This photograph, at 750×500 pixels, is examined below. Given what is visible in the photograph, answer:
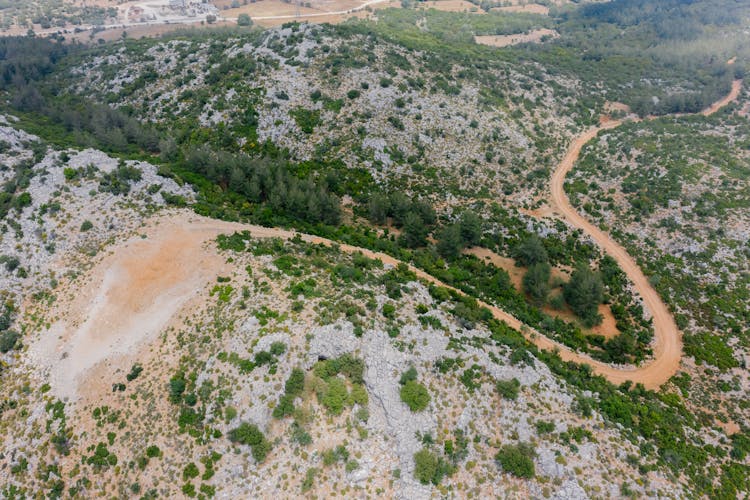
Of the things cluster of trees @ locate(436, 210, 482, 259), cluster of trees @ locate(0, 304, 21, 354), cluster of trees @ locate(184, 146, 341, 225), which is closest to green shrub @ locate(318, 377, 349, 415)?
cluster of trees @ locate(436, 210, 482, 259)

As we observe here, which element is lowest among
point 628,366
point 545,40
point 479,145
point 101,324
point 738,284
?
point 628,366

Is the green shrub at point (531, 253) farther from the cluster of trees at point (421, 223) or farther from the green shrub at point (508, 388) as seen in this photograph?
the green shrub at point (508, 388)

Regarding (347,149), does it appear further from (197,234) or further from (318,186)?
(197,234)

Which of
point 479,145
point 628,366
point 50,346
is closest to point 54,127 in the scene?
point 50,346

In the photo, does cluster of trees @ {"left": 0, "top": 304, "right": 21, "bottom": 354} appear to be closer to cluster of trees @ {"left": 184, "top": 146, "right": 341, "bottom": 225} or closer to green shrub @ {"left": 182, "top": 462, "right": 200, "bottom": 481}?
green shrub @ {"left": 182, "top": 462, "right": 200, "bottom": 481}

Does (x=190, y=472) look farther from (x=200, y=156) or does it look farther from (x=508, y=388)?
(x=200, y=156)

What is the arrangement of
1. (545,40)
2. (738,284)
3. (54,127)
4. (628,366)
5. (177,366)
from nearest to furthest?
(177,366) → (628,366) → (738,284) → (54,127) → (545,40)

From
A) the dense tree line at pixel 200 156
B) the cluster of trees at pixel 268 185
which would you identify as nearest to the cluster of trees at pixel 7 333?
the dense tree line at pixel 200 156
